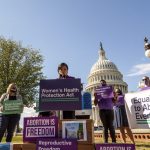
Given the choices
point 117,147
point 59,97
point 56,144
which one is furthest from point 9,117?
point 117,147

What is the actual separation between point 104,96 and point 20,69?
31.8 metres

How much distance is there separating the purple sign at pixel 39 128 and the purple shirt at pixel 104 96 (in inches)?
105

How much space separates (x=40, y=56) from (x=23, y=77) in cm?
427

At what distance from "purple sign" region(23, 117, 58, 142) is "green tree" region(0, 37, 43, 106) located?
106ft

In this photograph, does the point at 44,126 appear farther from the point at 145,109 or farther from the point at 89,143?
the point at 145,109

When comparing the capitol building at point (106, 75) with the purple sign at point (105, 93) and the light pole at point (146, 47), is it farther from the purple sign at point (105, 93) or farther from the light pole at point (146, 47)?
the purple sign at point (105, 93)

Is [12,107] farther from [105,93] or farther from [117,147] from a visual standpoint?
[117,147]

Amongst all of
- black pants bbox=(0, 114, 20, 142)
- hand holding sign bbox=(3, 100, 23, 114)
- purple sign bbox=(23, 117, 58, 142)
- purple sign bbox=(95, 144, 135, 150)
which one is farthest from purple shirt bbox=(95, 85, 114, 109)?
purple sign bbox=(95, 144, 135, 150)

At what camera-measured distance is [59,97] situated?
267 inches

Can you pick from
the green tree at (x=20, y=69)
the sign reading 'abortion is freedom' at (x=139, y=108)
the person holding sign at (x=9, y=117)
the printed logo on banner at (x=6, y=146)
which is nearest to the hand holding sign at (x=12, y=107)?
the person holding sign at (x=9, y=117)

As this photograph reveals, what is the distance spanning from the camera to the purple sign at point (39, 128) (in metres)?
5.95

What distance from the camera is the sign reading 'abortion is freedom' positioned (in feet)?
38.1

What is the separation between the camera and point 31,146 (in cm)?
577

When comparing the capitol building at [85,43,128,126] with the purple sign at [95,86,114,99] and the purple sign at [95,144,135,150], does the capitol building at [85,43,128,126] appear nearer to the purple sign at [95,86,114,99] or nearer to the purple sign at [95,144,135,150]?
→ the purple sign at [95,86,114,99]
